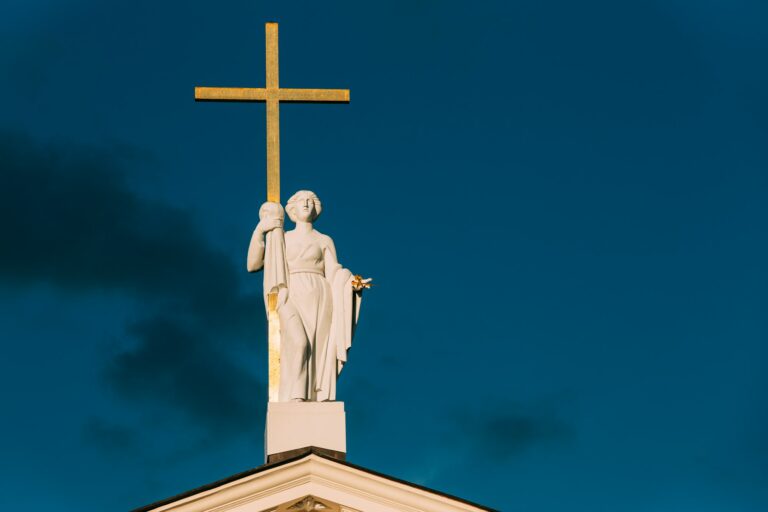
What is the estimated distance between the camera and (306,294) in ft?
107

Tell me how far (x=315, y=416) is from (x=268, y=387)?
1.00 metres

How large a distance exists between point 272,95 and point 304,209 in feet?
6.89

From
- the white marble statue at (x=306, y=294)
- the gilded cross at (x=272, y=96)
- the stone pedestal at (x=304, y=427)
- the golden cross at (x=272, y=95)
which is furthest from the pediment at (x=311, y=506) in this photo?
the golden cross at (x=272, y=95)

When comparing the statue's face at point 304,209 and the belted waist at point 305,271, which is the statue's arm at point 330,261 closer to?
the belted waist at point 305,271

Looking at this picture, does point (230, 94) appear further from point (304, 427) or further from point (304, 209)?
point (304, 427)

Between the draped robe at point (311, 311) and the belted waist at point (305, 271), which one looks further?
the belted waist at point (305, 271)

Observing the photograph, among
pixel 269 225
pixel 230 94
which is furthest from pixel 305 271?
pixel 230 94

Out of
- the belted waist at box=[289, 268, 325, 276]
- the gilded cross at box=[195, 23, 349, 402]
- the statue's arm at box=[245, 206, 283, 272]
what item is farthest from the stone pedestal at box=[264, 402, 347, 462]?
the gilded cross at box=[195, 23, 349, 402]

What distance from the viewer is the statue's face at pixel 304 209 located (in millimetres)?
33500

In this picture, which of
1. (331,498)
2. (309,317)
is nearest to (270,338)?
(309,317)

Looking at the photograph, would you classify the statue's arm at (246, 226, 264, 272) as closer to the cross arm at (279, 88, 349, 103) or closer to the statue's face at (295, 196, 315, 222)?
the statue's face at (295, 196, 315, 222)

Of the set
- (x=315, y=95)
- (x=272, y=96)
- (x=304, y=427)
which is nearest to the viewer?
(x=304, y=427)

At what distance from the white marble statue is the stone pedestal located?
0.31 m

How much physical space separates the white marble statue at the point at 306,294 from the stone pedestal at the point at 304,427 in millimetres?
307
